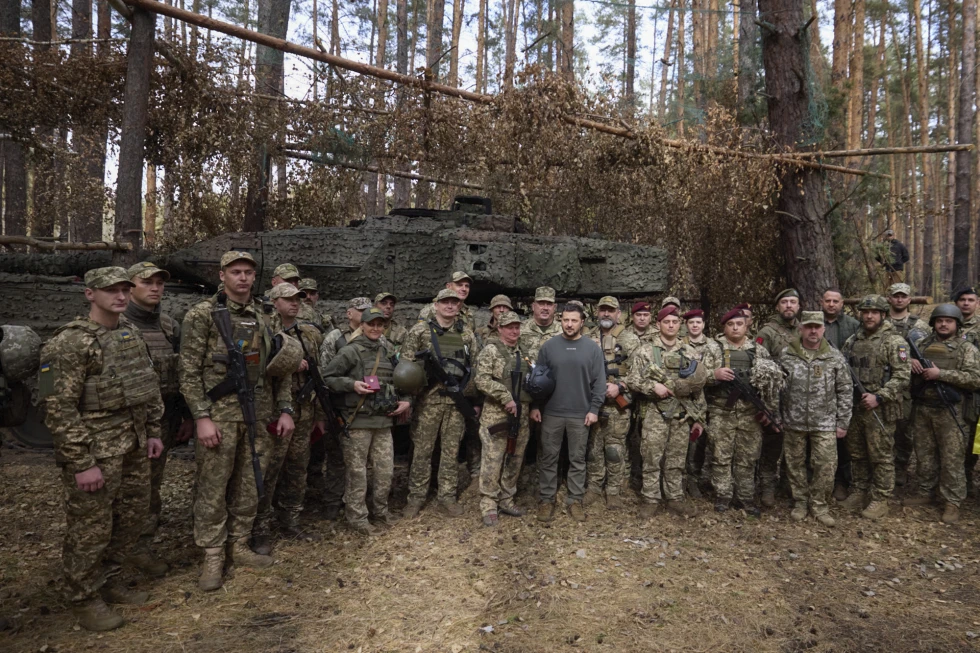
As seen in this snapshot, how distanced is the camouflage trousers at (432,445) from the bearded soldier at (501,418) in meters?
0.32

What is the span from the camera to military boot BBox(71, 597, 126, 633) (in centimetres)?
379

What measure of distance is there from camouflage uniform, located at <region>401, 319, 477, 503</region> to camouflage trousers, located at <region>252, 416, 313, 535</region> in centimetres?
110

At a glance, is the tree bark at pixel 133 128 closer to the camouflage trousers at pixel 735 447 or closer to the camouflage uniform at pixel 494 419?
the camouflage uniform at pixel 494 419

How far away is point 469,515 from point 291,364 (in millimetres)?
2427

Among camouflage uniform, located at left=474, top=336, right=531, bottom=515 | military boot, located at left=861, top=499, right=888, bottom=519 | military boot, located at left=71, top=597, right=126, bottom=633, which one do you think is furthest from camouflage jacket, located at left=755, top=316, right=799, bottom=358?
military boot, located at left=71, top=597, right=126, bottom=633

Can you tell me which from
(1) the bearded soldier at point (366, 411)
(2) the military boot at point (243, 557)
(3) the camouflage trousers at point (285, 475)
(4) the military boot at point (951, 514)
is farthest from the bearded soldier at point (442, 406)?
(4) the military boot at point (951, 514)

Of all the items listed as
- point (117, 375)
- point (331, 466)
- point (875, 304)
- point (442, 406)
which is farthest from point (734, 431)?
point (117, 375)

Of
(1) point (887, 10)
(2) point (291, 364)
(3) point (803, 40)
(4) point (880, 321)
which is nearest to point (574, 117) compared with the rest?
(3) point (803, 40)

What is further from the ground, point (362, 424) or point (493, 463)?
point (362, 424)

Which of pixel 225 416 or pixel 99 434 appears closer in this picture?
pixel 99 434

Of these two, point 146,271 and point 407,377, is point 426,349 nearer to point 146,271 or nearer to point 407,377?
point 407,377

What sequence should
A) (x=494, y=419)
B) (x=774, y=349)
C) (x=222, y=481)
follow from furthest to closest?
(x=774, y=349)
(x=494, y=419)
(x=222, y=481)

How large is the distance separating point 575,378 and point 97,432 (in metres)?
3.94

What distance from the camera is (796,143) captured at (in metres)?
9.13
